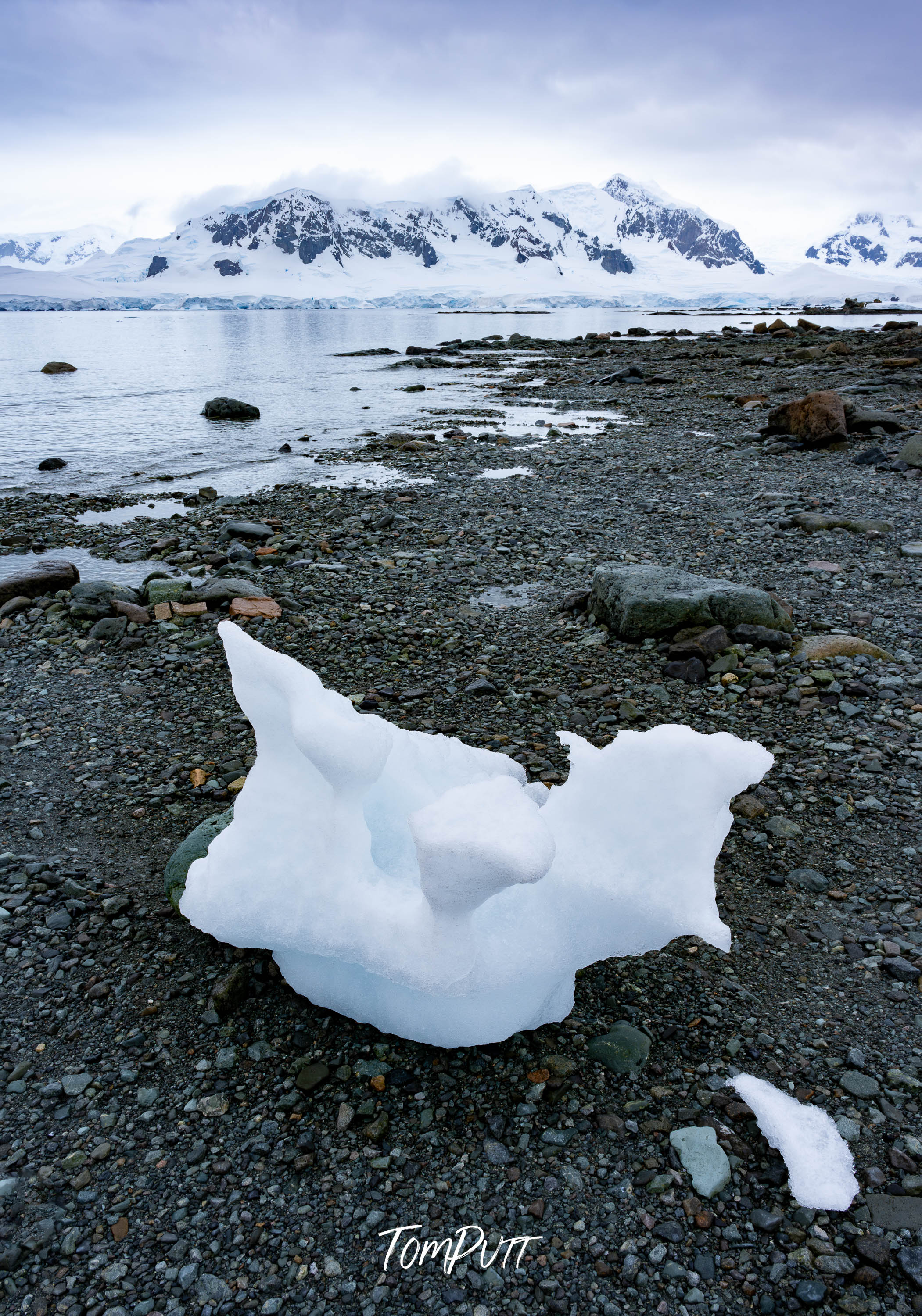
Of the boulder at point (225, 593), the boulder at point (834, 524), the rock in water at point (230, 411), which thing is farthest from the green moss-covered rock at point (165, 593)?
the rock in water at point (230, 411)

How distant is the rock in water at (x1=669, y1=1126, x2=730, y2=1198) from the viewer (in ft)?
6.98

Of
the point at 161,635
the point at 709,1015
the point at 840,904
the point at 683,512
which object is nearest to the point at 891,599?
the point at 683,512

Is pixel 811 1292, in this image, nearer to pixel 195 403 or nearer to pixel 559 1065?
pixel 559 1065

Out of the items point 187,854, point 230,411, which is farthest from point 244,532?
point 230,411

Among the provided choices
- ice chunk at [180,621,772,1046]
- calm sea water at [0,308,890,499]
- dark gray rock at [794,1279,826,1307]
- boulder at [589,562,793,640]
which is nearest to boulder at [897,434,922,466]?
boulder at [589,562,793,640]

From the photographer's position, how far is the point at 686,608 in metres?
5.63

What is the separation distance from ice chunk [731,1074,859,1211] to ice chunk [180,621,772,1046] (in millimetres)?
499

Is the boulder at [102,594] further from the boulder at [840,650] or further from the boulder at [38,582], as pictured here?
the boulder at [840,650]

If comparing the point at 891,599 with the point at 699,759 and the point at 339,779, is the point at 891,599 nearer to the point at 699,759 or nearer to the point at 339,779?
the point at 699,759

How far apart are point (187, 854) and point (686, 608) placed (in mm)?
3904

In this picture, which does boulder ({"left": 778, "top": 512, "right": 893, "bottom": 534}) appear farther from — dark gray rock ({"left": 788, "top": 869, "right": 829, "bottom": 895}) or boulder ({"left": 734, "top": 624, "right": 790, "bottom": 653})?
dark gray rock ({"left": 788, "top": 869, "right": 829, "bottom": 895})

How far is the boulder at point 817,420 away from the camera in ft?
39.5

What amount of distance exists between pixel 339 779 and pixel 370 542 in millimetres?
6357

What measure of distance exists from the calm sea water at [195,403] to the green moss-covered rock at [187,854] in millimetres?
9496
